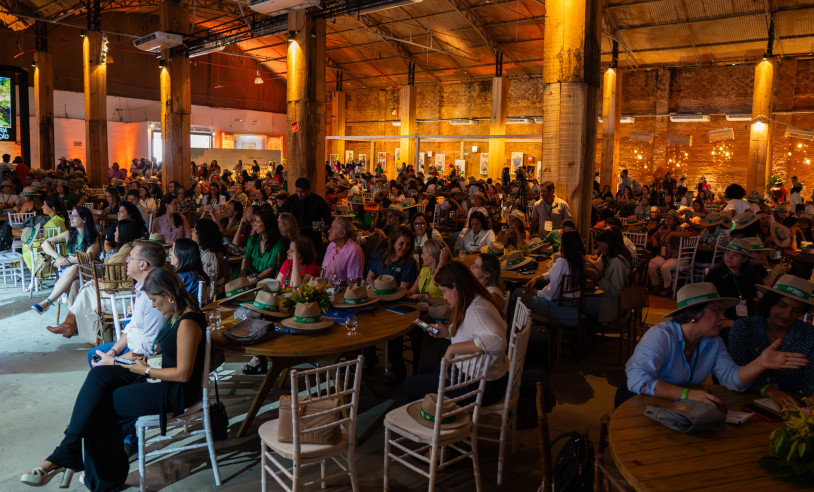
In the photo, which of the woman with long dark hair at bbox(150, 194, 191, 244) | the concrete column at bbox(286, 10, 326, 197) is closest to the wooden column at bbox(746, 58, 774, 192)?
the concrete column at bbox(286, 10, 326, 197)

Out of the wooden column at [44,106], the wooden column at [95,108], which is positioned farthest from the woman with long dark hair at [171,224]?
the wooden column at [44,106]

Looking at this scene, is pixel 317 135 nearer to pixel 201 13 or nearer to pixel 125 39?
pixel 201 13

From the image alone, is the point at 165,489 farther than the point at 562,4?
No

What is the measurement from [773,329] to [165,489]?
331 cm

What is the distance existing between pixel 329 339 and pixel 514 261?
2938 mm

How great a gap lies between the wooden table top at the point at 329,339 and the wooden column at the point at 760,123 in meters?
14.4

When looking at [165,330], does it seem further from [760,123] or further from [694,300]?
[760,123]

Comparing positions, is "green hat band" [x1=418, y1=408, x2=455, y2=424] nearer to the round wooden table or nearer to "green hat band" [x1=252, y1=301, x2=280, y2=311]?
the round wooden table

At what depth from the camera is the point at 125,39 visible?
22.9 metres

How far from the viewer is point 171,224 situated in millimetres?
7523

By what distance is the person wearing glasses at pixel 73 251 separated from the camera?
6.19 m

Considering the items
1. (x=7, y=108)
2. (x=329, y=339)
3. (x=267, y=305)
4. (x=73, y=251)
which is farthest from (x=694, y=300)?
(x=7, y=108)

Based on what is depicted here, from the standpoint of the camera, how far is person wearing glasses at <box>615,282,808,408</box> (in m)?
2.72

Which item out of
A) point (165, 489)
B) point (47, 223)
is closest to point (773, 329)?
point (165, 489)
